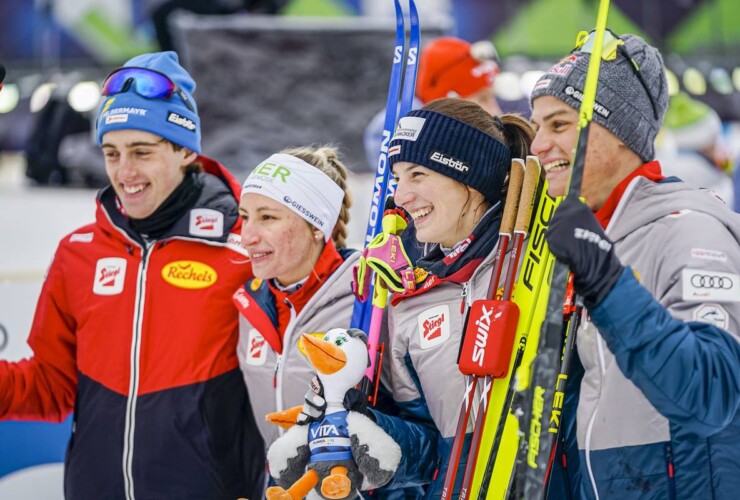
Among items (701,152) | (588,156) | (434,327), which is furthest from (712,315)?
(701,152)

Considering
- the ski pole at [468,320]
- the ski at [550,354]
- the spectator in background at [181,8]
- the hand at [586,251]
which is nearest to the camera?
A: the hand at [586,251]

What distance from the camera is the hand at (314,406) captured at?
2.21 metres

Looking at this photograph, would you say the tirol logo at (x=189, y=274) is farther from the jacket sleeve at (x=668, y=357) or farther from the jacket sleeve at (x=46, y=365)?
the jacket sleeve at (x=668, y=357)

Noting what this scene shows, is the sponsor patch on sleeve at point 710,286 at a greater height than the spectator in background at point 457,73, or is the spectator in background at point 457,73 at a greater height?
the spectator in background at point 457,73

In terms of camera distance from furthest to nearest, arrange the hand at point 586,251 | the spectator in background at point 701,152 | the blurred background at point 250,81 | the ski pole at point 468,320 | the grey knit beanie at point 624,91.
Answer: the spectator in background at point 701,152
the blurred background at point 250,81
the ski pole at point 468,320
the grey knit beanie at point 624,91
the hand at point 586,251

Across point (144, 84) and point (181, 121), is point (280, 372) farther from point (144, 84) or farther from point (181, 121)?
point (144, 84)

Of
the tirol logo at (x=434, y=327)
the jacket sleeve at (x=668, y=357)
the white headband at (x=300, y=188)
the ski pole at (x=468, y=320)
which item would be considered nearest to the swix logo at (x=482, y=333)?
the ski pole at (x=468, y=320)

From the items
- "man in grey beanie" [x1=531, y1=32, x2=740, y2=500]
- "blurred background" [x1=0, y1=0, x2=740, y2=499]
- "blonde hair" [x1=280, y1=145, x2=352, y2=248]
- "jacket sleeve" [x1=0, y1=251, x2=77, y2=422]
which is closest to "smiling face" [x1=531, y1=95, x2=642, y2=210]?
"man in grey beanie" [x1=531, y1=32, x2=740, y2=500]

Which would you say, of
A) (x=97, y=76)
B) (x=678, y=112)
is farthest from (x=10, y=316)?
(x=97, y=76)

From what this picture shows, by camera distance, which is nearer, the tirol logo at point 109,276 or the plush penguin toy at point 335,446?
→ the plush penguin toy at point 335,446

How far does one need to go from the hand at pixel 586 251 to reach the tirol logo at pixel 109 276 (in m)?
1.46

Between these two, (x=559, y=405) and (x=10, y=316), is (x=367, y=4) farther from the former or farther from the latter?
(x=559, y=405)

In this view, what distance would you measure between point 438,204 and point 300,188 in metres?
0.50

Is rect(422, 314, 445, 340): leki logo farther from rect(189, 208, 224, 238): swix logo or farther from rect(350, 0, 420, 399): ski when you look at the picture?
rect(189, 208, 224, 238): swix logo
